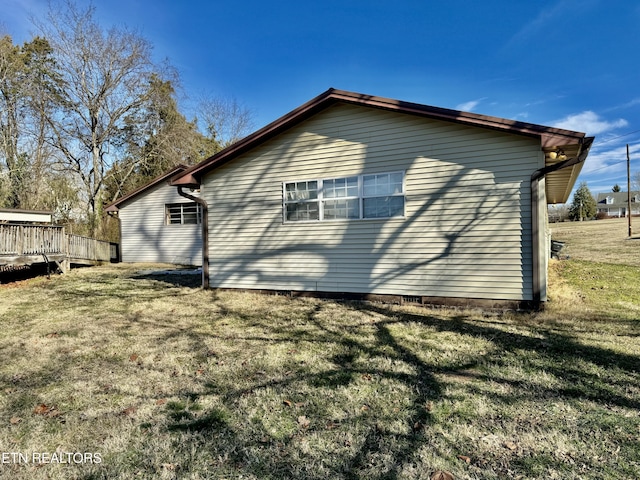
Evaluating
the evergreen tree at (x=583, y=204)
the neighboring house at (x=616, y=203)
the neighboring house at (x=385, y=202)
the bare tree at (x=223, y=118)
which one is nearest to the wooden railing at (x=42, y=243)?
the neighboring house at (x=385, y=202)

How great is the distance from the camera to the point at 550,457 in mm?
2316

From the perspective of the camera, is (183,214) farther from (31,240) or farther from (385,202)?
(385,202)

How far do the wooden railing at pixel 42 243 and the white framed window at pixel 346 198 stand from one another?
893cm

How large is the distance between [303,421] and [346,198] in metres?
5.38

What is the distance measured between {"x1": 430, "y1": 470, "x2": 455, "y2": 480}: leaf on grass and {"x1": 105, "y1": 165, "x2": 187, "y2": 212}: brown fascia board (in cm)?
1573

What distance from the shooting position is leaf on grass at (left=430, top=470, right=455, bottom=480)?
2.13m

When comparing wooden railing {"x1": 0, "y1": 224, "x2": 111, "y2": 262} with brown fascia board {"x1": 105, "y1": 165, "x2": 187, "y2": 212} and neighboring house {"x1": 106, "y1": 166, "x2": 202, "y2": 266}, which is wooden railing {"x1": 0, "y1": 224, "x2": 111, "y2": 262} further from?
brown fascia board {"x1": 105, "y1": 165, "x2": 187, "y2": 212}

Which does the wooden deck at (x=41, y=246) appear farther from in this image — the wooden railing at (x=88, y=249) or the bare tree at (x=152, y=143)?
the bare tree at (x=152, y=143)

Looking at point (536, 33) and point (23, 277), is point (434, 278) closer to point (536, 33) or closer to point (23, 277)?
point (536, 33)

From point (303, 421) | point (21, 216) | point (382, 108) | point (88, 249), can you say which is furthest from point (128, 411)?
point (88, 249)

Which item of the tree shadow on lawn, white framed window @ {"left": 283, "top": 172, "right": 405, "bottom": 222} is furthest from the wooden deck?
the tree shadow on lawn

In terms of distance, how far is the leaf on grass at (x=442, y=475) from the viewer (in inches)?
83.9

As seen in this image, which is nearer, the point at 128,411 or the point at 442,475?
the point at 442,475

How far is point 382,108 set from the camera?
22.9 ft
